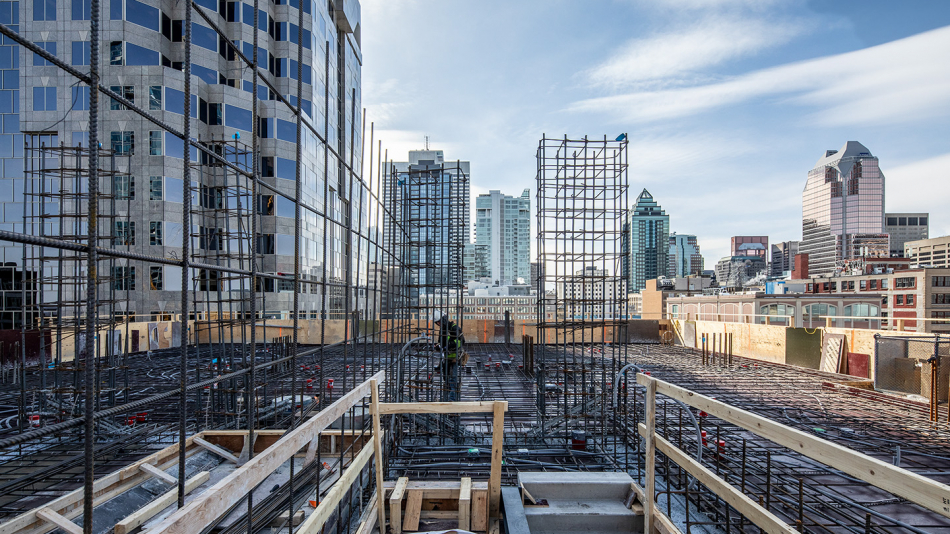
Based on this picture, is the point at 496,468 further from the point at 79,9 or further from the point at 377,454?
the point at 79,9

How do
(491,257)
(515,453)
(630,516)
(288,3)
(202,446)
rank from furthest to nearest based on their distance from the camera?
(491,257)
(288,3)
(515,453)
(202,446)
(630,516)

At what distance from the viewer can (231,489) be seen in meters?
2.06

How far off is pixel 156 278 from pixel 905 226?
28198cm

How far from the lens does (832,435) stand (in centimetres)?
808

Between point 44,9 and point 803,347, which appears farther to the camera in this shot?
point 44,9

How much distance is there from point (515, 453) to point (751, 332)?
16.8 metres

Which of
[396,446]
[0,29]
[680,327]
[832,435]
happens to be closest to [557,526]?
[396,446]

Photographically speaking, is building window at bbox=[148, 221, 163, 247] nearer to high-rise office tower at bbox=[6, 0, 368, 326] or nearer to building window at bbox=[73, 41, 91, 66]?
high-rise office tower at bbox=[6, 0, 368, 326]

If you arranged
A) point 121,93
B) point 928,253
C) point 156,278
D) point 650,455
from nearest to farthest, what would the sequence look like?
1. point 650,455
2. point 121,93
3. point 156,278
4. point 928,253

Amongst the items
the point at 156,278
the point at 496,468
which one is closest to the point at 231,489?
the point at 496,468

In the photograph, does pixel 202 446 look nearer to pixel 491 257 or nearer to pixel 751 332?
pixel 751 332

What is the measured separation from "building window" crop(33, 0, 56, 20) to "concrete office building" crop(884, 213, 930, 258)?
901ft

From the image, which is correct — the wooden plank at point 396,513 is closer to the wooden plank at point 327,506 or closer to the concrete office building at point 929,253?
the wooden plank at point 327,506

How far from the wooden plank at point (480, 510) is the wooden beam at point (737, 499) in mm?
2066
